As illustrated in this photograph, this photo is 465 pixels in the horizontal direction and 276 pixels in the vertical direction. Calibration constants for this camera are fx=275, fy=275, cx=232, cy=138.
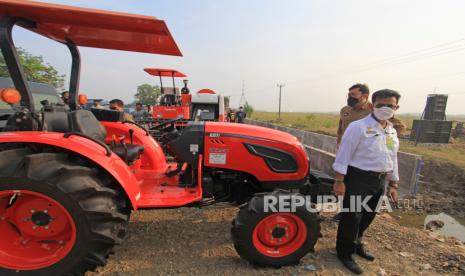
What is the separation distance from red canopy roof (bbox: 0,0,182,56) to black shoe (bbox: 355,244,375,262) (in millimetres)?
2624

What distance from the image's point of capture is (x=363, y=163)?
2.36 metres

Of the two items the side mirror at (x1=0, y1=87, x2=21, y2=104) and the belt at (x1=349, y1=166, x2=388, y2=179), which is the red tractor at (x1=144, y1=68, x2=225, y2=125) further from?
the side mirror at (x1=0, y1=87, x2=21, y2=104)

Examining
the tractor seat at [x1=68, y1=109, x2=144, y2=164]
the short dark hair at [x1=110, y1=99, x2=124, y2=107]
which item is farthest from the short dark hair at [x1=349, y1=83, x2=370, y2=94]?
the short dark hair at [x1=110, y1=99, x2=124, y2=107]

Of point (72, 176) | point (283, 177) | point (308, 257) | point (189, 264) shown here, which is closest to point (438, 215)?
point (308, 257)

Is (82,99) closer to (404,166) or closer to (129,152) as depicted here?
(129,152)

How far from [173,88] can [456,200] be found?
9.25m

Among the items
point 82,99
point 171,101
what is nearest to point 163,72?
point 171,101

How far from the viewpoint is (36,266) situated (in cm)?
194

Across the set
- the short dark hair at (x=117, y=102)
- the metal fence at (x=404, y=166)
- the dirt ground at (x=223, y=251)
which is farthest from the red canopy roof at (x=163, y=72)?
the dirt ground at (x=223, y=251)

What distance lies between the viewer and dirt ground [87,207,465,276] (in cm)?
238

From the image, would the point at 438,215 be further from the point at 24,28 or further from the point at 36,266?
the point at 24,28

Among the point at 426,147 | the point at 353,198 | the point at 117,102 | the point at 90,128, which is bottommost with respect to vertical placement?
the point at 426,147

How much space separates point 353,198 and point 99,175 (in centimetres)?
213

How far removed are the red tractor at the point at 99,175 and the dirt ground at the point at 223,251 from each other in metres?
0.31
